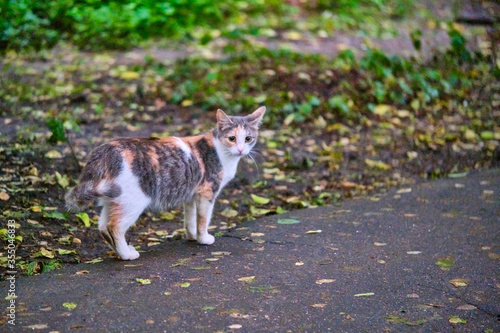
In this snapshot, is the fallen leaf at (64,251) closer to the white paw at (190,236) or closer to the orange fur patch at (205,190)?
the white paw at (190,236)


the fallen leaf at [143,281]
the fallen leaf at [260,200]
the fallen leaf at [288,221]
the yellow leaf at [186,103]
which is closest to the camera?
the fallen leaf at [143,281]

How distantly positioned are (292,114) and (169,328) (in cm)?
538

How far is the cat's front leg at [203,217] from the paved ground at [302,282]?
0.09m

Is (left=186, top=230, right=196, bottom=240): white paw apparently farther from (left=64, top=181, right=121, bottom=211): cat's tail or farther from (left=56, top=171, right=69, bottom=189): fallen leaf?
(left=56, top=171, right=69, bottom=189): fallen leaf

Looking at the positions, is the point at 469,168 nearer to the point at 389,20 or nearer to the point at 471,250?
the point at 471,250

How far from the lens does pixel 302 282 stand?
463 cm

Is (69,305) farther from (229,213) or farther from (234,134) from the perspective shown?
(229,213)

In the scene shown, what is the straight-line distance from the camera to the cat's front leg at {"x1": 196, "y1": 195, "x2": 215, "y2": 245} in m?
5.30

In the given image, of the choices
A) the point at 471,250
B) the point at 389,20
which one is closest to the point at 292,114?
the point at 471,250

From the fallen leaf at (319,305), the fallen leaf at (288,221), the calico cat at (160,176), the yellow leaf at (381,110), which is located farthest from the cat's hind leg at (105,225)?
the yellow leaf at (381,110)

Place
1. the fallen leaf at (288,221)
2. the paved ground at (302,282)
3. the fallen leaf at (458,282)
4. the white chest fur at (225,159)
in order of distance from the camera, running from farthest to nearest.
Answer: the fallen leaf at (288,221), the white chest fur at (225,159), the fallen leaf at (458,282), the paved ground at (302,282)

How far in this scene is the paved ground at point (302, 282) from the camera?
157 inches

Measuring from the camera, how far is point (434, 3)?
1593cm

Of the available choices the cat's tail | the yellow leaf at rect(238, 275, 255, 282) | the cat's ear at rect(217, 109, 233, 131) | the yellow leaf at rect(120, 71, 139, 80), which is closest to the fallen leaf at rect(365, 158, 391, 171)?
the cat's ear at rect(217, 109, 233, 131)
